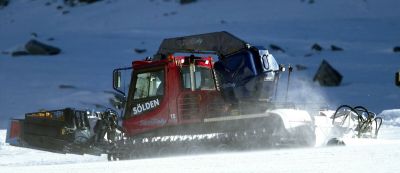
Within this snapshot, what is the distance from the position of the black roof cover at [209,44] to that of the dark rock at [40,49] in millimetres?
32737

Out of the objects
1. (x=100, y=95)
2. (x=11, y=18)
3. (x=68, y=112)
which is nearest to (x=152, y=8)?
(x=11, y=18)

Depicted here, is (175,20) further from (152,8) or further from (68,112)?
(68,112)

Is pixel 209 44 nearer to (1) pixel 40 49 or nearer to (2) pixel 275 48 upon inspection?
(2) pixel 275 48

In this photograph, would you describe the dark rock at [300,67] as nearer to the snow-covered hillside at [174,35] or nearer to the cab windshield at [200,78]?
the snow-covered hillside at [174,35]

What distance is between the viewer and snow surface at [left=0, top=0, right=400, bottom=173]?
9.65 m

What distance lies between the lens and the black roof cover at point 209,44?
13.0 m

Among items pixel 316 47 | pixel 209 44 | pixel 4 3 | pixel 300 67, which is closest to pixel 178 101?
pixel 209 44

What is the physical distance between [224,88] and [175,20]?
4311 centimetres

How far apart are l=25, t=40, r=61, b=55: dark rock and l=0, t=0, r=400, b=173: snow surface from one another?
2.51ft

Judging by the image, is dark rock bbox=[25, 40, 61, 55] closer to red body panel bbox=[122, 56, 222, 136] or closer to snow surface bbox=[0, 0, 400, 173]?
snow surface bbox=[0, 0, 400, 173]

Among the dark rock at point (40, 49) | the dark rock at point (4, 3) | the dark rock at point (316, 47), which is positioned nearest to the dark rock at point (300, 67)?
the dark rock at point (316, 47)

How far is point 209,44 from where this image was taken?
13328mm

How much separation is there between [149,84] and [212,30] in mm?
36708

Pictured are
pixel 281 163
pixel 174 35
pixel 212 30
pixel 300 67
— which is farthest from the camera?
pixel 212 30
